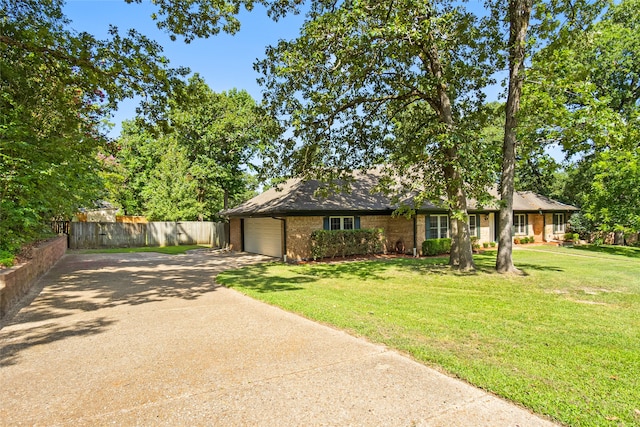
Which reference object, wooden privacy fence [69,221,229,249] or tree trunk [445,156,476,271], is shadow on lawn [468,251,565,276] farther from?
wooden privacy fence [69,221,229,249]

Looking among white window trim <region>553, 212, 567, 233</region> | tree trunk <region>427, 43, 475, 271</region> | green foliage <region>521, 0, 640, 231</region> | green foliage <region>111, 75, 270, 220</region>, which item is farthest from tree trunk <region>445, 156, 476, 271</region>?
white window trim <region>553, 212, 567, 233</region>

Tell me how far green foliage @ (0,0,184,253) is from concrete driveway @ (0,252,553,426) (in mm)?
2740

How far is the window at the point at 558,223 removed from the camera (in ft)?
82.0

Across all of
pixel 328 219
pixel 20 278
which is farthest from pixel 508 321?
pixel 328 219

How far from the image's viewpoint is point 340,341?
500 cm

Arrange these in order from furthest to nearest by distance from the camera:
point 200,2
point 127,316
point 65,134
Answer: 1. point 65,134
2. point 200,2
3. point 127,316

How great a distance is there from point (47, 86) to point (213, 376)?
1052 centimetres

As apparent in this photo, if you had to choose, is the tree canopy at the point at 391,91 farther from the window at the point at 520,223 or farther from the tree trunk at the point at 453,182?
the window at the point at 520,223

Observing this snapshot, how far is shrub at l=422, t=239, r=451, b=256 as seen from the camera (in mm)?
17125

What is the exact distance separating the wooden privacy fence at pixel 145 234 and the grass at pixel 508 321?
1520 cm

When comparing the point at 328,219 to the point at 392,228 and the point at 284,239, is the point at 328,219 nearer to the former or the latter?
the point at 284,239

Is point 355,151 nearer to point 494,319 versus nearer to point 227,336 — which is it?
point 494,319

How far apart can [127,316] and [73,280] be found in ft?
17.6

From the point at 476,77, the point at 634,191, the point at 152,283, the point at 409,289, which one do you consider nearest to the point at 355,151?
the point at 476,77
